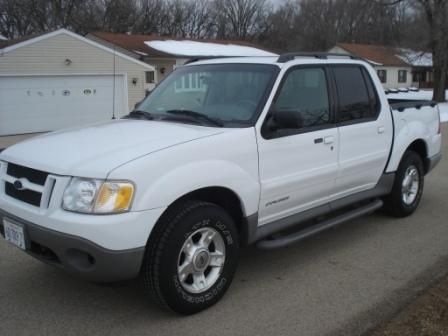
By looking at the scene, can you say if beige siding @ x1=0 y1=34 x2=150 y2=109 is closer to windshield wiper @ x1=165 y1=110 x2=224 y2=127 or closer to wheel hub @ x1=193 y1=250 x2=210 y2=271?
windshield wiper @ x1=165 y1=110 x2=224 y2=127

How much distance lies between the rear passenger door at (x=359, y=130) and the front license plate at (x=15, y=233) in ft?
9.38

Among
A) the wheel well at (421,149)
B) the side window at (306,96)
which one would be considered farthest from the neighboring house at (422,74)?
the side window at (306,96)

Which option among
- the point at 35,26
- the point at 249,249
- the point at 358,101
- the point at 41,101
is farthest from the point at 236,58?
the point at 35,26

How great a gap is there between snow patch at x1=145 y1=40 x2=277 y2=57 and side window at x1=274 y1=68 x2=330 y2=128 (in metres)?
26.6

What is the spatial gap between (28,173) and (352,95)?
3229 millimetres

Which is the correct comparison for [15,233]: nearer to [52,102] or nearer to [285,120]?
[285,120]

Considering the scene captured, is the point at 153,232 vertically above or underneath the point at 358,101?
underneath

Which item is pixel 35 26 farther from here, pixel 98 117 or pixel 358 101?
pixel 358 101

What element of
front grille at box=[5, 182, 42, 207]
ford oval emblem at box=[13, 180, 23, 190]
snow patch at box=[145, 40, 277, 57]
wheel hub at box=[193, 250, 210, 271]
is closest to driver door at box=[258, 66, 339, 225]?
wheel hub at box=[193, 250, 210, 271]

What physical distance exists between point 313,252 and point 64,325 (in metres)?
2.50

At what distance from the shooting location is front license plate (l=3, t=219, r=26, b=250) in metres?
3.55

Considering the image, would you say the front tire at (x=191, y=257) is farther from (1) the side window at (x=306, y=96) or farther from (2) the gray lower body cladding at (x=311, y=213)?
(1) the side window at (x=306, y=96)

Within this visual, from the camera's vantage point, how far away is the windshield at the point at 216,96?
4.21 meters

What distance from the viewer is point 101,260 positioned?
3201 mm
